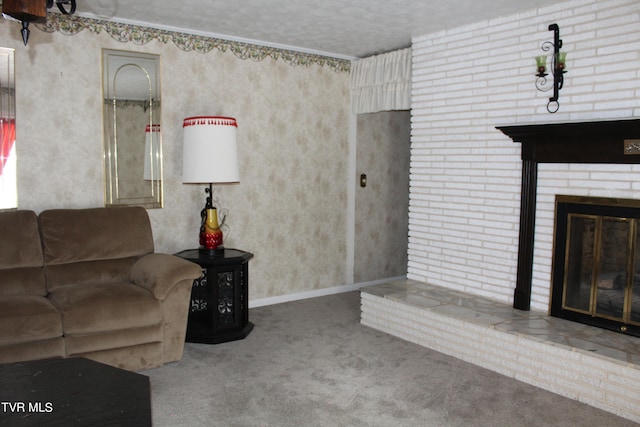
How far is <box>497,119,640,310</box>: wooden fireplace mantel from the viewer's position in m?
3.05

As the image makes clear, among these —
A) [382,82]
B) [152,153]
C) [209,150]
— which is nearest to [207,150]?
[209,150]

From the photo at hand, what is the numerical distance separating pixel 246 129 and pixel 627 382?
3264mm

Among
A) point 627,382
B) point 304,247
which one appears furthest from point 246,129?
point 627,382

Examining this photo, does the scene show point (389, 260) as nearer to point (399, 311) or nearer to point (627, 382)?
point (399, 311)

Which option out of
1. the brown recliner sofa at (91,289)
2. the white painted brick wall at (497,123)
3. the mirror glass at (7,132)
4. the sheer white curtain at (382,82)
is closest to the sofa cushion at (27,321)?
the brown recliner sofa at (91,289)

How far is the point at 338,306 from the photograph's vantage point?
474 cm

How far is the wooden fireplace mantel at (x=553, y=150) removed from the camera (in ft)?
10.0

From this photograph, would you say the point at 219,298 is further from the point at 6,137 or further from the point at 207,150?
the point at 6,137

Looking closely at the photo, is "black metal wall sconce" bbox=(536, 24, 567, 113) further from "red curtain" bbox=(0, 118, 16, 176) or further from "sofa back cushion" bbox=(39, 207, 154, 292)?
"red curtain" bbox=(0, 118, 16, 176)

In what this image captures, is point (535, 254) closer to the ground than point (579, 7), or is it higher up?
closer to the ground

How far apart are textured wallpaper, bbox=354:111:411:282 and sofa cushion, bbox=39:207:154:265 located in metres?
2.29

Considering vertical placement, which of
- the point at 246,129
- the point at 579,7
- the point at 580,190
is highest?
the point at 579,7

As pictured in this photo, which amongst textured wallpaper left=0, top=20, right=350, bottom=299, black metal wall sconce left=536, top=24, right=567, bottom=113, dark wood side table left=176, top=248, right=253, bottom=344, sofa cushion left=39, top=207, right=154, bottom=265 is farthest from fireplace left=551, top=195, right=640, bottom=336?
sofa cushion left=39, top=207, right=154, bottom=265

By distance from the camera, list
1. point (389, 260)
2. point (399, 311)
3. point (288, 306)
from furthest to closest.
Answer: point (389, 260)
point (288, 306)
point (399, 311)
